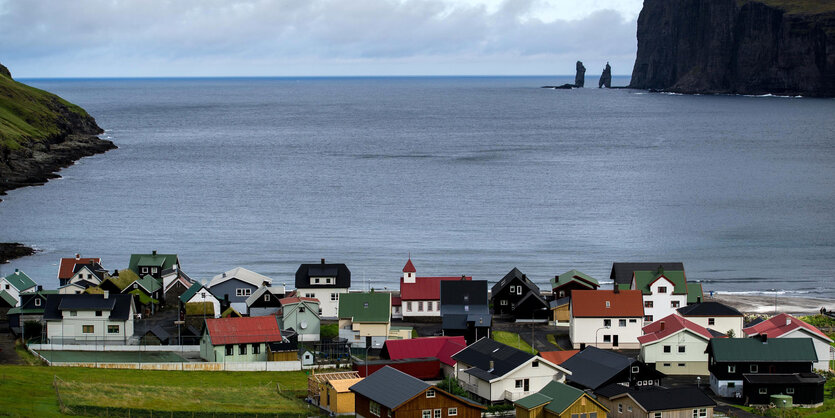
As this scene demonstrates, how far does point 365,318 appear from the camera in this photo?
2336 inches

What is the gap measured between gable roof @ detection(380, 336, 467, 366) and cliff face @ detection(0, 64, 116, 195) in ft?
295

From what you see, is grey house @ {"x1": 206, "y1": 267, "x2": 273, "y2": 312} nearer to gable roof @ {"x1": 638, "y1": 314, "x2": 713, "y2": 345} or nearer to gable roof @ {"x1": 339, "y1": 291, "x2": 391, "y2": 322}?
gable roof @ {"x1": 339, "y1": 291, "x2": 391, "y2": 322}

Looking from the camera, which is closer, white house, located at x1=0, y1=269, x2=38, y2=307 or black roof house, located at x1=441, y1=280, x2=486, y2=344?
black roof house, located at x1=441, y1=280, x2=486, y2=344

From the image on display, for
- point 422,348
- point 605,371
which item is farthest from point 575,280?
point 605,371

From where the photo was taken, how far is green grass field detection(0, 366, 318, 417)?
40.3 m

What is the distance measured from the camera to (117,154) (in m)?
182

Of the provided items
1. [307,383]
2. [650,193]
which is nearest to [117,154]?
[650,193]

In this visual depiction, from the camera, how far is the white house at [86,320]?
57750mm

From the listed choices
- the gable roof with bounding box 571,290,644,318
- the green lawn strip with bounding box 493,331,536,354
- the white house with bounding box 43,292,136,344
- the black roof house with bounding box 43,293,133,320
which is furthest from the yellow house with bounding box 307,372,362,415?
the gable roof with bounding box 571,290,644,318

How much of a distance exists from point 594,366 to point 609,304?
1120 cm

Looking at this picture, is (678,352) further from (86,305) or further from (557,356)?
(86,305)

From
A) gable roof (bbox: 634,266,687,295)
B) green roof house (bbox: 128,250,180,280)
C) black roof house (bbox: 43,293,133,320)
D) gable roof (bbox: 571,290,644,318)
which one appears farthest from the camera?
green roof house (bbox: 128,250,180,280)

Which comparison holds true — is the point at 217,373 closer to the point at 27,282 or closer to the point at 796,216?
the point at 27,282

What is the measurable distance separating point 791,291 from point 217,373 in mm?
47882
